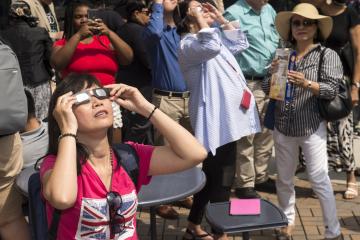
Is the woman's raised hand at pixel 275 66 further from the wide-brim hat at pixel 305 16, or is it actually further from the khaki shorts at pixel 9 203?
the khaki shorts at pixel 9 203

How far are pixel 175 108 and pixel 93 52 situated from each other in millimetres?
772

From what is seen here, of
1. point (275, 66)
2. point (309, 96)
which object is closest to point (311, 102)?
point (309, 96)

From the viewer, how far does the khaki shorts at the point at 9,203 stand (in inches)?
132

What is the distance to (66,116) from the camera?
2.19 metres

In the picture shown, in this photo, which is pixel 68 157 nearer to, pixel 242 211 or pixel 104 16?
pixel 242 211

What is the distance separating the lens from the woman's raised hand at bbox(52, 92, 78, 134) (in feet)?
7.17

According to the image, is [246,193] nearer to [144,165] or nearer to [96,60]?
[96,60]

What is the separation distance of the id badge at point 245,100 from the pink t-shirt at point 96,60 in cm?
125

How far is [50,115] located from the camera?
2424 millimetres

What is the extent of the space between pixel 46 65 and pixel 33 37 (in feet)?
0.98

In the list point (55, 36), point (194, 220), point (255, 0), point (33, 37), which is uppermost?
point (255, 0)

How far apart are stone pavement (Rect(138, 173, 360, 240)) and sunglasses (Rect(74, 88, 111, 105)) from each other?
2.07m

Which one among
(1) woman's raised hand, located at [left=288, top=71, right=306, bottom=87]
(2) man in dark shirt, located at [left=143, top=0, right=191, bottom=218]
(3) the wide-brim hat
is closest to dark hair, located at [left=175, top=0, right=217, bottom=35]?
(2) man in dark shirt, located at [left=143, top=0, right=191, bottom=218]

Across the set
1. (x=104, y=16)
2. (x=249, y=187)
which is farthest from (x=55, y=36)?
(x=249, y=187)
